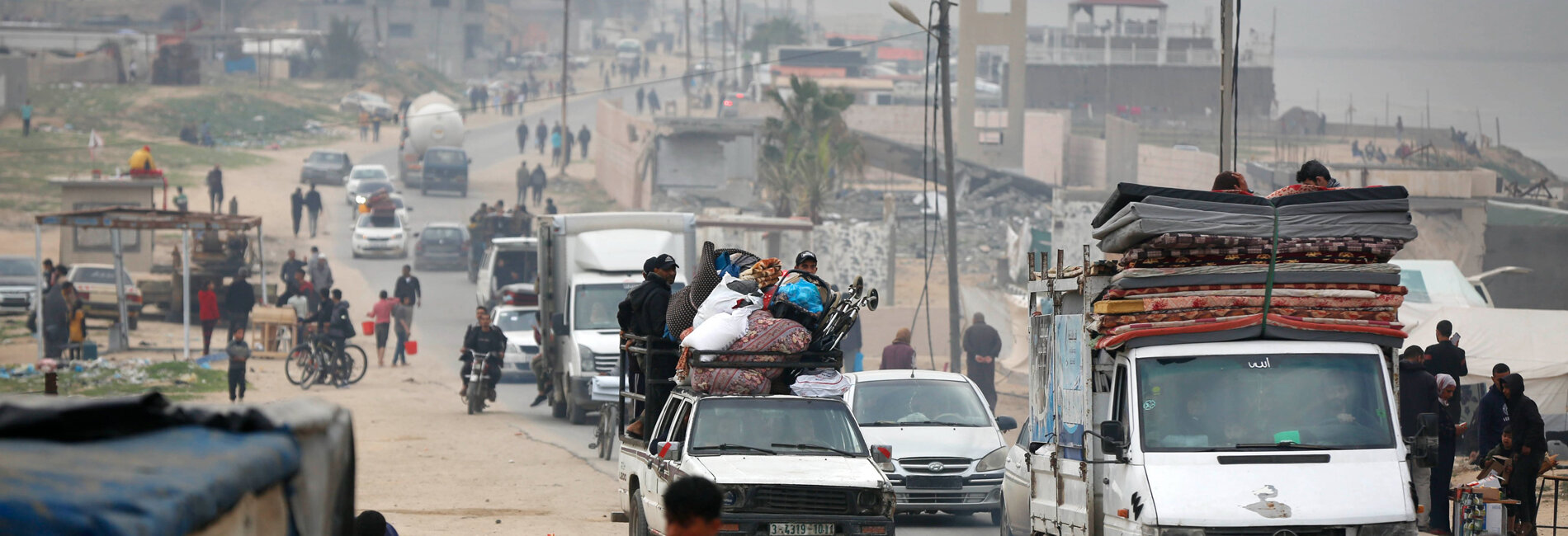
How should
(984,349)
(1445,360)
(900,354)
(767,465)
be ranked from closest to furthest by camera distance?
(767,465) → (1445,360) → (900,354) → (984,349)

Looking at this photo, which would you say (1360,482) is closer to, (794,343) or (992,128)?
(794,343)

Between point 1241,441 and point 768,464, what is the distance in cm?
336

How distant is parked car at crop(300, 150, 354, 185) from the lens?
6291 centimetres

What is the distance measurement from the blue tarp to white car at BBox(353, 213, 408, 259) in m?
44.8

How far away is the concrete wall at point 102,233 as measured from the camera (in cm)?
3634

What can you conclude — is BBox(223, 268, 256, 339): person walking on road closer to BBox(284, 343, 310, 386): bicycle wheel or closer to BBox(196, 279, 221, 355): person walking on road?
BBox(196, 279, 221, 355): person walking on road

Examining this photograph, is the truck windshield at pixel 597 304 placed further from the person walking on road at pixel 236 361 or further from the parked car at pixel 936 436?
the parked car at pixel 936 436

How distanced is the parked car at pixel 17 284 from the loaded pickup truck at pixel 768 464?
2919cm

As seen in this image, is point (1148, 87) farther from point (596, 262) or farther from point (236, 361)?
point (236, 361)

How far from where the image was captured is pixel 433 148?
202 feet

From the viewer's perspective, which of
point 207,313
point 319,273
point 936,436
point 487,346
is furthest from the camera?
point 319,273

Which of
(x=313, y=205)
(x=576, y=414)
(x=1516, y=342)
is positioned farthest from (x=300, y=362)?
(x=313, y=205)

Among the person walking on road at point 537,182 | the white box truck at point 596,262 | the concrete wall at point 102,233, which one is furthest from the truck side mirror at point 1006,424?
the person walking on road at point 537,182

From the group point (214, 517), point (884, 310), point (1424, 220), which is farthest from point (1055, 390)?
point (1424, 220)
